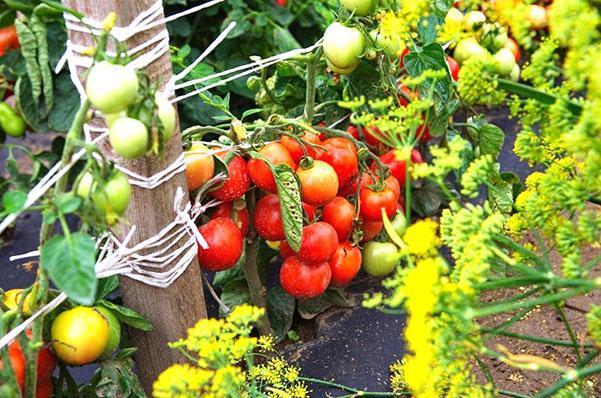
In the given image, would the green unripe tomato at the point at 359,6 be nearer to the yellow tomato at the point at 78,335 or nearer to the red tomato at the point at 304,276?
the red tomato at the point at 304,276

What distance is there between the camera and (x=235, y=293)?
1.49 metres

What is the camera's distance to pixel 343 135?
1.39 meters

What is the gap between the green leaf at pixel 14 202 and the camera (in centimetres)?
83

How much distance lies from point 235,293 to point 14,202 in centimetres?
72

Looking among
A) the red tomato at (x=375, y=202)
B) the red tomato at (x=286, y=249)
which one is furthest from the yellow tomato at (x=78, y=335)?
the red tomato at (x=375, y=202)

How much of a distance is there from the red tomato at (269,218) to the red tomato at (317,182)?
0.06 meters

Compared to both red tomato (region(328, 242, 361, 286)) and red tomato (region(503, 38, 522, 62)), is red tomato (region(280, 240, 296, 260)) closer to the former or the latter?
red tomato (region(328, 242, 361, 286))

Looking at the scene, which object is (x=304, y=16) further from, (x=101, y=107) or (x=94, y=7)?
(x=101, y=107)

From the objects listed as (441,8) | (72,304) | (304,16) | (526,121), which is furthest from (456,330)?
(304,16)

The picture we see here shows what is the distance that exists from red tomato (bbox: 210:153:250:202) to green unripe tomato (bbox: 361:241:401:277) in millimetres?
321

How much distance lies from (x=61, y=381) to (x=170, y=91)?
0.47 m

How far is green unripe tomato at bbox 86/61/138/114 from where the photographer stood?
30.5 inches

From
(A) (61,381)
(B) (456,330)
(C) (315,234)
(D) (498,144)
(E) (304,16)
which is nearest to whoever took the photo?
(B) (456,330)

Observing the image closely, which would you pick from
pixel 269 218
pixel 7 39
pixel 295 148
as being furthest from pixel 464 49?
pixel 7 39
